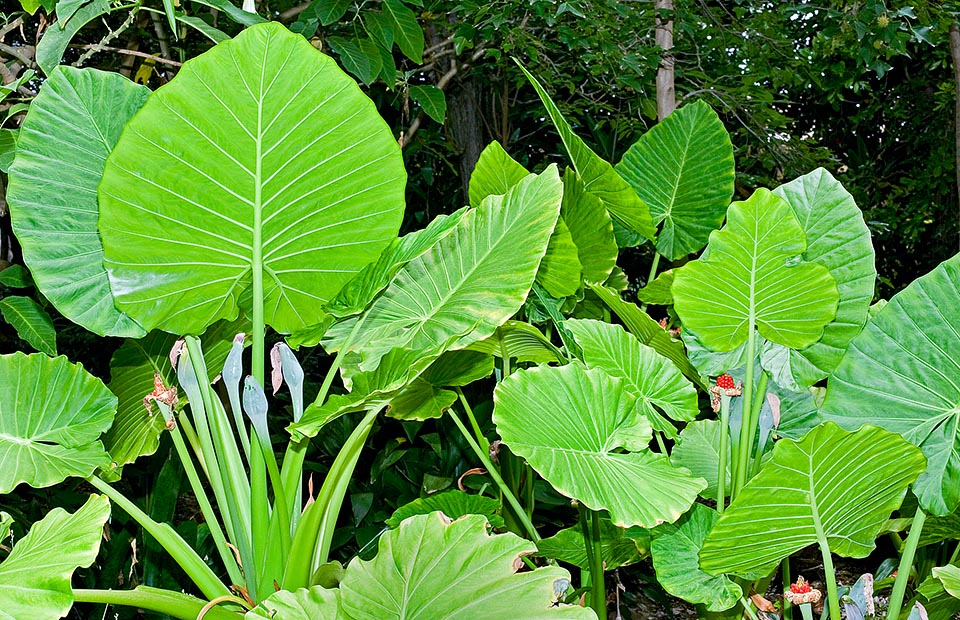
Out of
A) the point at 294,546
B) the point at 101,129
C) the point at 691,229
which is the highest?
the point at 101,129

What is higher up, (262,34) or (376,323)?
(262,34)

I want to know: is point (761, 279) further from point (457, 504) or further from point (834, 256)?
point (457, 504)

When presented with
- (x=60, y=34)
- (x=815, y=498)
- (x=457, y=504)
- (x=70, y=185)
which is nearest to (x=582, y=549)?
(x=457, y=504)

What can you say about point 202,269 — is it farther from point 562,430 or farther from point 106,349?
point 106,349

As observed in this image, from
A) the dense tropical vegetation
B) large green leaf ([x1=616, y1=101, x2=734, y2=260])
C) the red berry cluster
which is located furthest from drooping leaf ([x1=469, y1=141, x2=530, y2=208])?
Answer: the red berry cluster

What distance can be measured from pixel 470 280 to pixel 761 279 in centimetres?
28

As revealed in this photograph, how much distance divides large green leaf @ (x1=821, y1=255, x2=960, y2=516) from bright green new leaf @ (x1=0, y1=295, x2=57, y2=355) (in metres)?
1.07

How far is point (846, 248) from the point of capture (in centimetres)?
77

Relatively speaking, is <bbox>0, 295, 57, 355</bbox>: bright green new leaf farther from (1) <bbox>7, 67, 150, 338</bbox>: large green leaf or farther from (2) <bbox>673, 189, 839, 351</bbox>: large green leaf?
(2) <bbox>673, 189, 839, 351</bbox>: large green leaf

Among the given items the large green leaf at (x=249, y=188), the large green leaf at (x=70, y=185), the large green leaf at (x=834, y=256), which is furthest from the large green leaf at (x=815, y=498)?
the large green leaf at (x=70, y=185)

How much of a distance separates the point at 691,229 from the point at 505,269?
461 mm

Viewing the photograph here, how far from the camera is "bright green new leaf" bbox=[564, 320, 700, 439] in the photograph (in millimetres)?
812

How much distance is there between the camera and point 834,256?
30.4 inches

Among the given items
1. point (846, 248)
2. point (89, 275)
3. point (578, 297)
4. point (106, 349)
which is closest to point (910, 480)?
point (846, 248)
